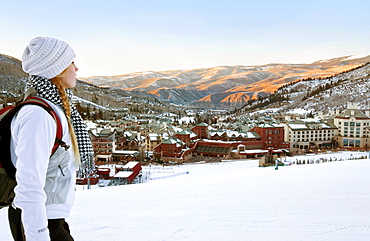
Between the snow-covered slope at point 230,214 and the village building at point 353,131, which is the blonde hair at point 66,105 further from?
the village building at point 353,131

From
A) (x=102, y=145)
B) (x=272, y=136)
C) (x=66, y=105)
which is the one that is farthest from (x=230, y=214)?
(x=272, y=136)

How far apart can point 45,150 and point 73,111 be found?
36cm

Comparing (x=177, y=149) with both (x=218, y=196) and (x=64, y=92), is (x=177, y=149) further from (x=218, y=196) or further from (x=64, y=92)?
(x=64, y=92)

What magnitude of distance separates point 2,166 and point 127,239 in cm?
212

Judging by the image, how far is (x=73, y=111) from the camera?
153 cm

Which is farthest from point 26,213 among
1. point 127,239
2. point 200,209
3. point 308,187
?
point 308,187

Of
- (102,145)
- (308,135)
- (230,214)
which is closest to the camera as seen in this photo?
(230,214)

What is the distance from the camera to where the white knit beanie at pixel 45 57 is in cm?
135

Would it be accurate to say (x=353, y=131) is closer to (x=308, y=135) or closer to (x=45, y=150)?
(x=308, y=135)

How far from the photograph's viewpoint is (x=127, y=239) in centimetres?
309

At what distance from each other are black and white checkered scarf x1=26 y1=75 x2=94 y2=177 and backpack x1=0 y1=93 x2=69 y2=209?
72 millimetres

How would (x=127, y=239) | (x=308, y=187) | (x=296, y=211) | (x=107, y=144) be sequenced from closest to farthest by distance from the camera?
(x=127, y=239) < (x=296, y=211) < (x=308, y=187) < (x=107, y=144)

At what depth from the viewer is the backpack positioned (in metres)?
1.23

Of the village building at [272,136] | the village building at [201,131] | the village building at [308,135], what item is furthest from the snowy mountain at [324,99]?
the village building at [201,131]
